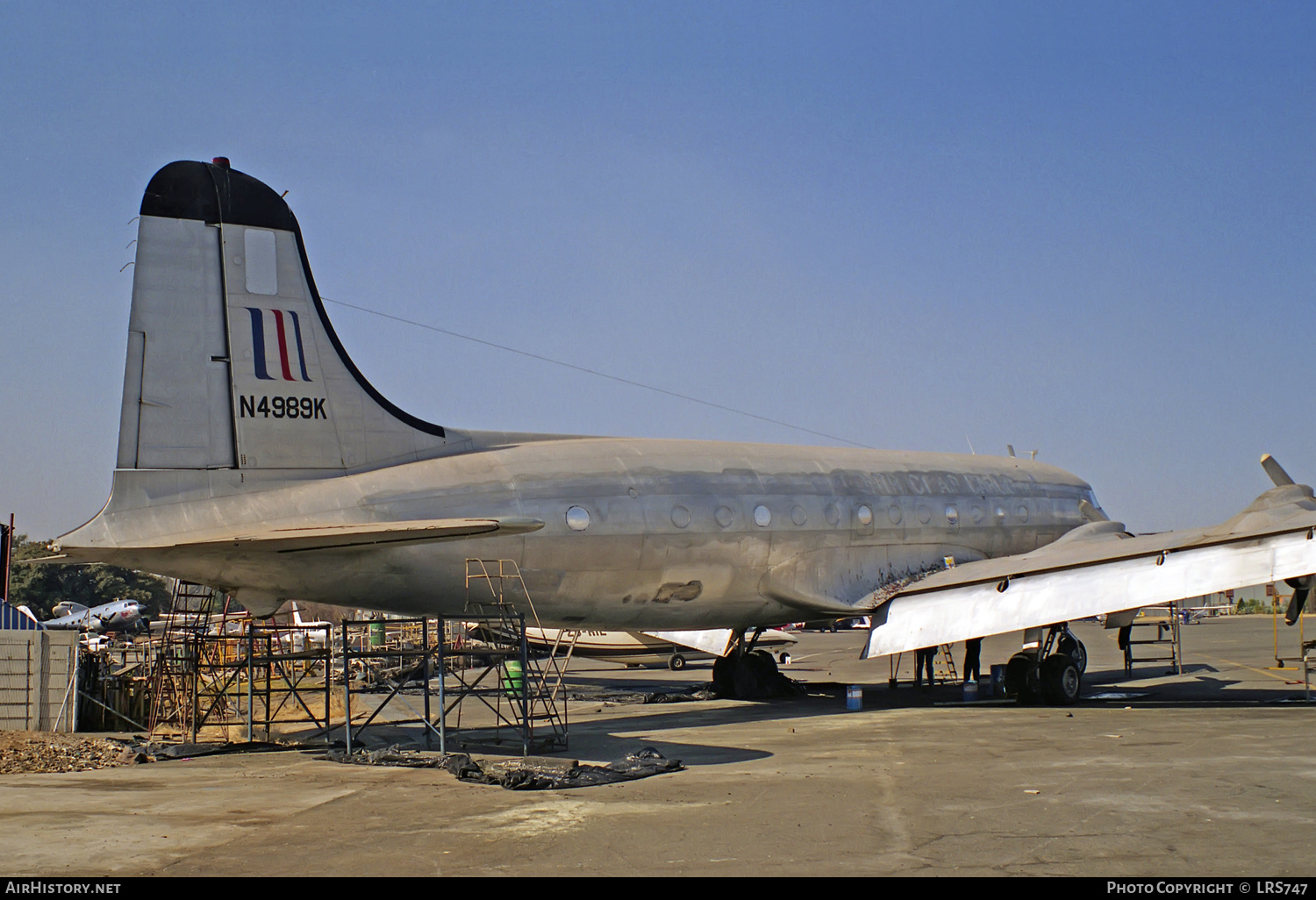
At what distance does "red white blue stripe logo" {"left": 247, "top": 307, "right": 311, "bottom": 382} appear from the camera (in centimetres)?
1709

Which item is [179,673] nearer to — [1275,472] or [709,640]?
[709,640]

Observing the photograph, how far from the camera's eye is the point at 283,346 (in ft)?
56.8

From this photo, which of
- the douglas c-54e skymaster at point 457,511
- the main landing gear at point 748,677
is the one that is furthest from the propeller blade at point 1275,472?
the main landing gear at point 748,677

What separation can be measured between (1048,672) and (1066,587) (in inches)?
111

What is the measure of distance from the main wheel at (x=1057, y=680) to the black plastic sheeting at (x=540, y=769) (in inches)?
389

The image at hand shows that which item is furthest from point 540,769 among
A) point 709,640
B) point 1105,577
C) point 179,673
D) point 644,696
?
point 709,640

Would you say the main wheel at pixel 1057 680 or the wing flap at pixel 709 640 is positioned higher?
the wing flap at pixel 709 640

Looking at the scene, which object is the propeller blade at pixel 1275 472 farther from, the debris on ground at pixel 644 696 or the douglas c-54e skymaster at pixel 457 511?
the debris on ground at pixel 644 696

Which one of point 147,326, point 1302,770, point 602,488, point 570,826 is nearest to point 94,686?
point 147,326

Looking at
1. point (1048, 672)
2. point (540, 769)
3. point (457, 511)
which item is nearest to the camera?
point (540, 769)

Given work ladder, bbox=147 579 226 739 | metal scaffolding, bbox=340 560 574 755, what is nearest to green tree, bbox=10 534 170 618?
work ladder, bbox=147 579 226 739

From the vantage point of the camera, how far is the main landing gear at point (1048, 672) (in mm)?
21406

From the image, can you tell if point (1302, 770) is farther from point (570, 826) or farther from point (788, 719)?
point (788, 719)

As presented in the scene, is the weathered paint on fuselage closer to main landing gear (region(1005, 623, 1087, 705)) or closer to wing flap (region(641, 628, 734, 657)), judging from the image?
main landing gear (region(1005, 623, 1087, 705))
